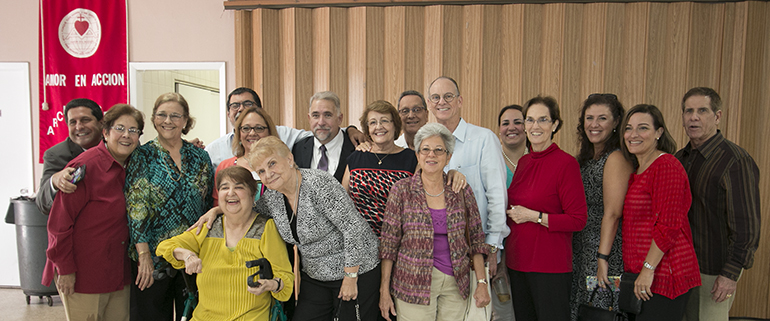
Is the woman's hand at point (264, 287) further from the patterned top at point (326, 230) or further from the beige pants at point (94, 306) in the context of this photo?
the beige pants at point (94, 306)

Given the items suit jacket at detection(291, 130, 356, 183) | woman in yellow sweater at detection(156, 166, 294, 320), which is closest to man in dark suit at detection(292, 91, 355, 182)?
suit jacket at detection(291, 130, 356, 183)

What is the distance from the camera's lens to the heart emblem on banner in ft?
15.4

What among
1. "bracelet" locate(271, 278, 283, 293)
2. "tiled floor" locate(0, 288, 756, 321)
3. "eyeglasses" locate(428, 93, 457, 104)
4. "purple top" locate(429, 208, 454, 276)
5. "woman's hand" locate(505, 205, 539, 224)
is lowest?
"tiled floor" locate(0, 288, 756, 321)

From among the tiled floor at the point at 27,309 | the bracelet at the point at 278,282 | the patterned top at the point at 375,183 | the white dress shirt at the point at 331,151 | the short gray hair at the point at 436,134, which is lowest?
the tiled floor at the point at 27,309

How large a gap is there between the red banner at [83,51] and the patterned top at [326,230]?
3939 mm

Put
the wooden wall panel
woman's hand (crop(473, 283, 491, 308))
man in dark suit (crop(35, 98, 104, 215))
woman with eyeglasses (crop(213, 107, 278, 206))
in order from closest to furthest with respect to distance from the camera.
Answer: woman's hand (crop(473, 283, 491, 308)) < woman with eyeglasses (crop(213, 107, 278, 206)) < man in dark suit (crop(35, 98, 104, 215)) < the wooden wall panel

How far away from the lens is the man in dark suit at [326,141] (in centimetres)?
268

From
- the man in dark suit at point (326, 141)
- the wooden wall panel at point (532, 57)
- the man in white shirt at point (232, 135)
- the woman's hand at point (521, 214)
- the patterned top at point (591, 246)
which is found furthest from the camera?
the wooden wall panel at point (532, 57)

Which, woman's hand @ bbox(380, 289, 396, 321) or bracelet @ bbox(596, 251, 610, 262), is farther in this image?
bracelet @ bbox(596, 251, 610, 262)

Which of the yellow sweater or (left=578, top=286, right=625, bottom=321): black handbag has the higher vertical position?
the yellow sweater

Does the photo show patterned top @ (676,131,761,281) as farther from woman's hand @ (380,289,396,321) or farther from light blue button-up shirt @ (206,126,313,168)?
light blue button-up shirt @ (206,126,313,168)

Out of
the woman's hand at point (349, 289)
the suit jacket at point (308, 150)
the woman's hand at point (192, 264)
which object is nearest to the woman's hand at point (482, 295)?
the woman's hand at point (349, 289)

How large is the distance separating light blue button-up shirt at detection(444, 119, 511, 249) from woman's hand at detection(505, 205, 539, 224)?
57mm

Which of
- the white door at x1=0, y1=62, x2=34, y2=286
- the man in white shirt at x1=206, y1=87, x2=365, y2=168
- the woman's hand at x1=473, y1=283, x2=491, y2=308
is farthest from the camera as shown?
the white door at x1=0, y1=62, x2=34, y2=286
